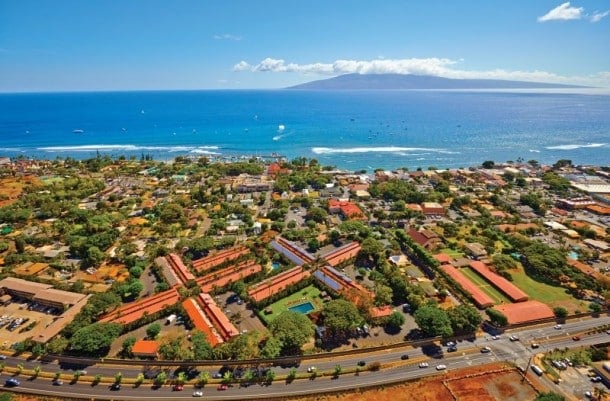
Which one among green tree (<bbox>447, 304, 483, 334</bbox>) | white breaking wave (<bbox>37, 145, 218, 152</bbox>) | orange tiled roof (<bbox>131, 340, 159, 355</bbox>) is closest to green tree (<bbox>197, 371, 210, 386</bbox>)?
orange tiled roof (<bbox>131, 340, 159, 355</bbox>)

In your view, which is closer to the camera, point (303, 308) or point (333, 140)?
point (303, 308)

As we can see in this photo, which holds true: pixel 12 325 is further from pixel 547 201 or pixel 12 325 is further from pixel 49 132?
pixel 49 132

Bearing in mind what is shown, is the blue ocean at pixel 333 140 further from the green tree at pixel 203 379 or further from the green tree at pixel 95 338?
the green tree at pixel 203 379

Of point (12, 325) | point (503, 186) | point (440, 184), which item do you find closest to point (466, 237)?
point (440, 184)

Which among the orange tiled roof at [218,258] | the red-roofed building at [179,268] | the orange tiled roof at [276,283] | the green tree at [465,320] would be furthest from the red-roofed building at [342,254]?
the red-roofed building at [179,268]

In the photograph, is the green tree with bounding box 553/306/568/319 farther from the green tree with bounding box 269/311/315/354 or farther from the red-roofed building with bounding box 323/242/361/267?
the green tree with bounding box 269/311/315/354

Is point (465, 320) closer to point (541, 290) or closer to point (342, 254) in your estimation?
point (541, 290)

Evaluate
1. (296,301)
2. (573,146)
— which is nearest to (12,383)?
(296,301)
